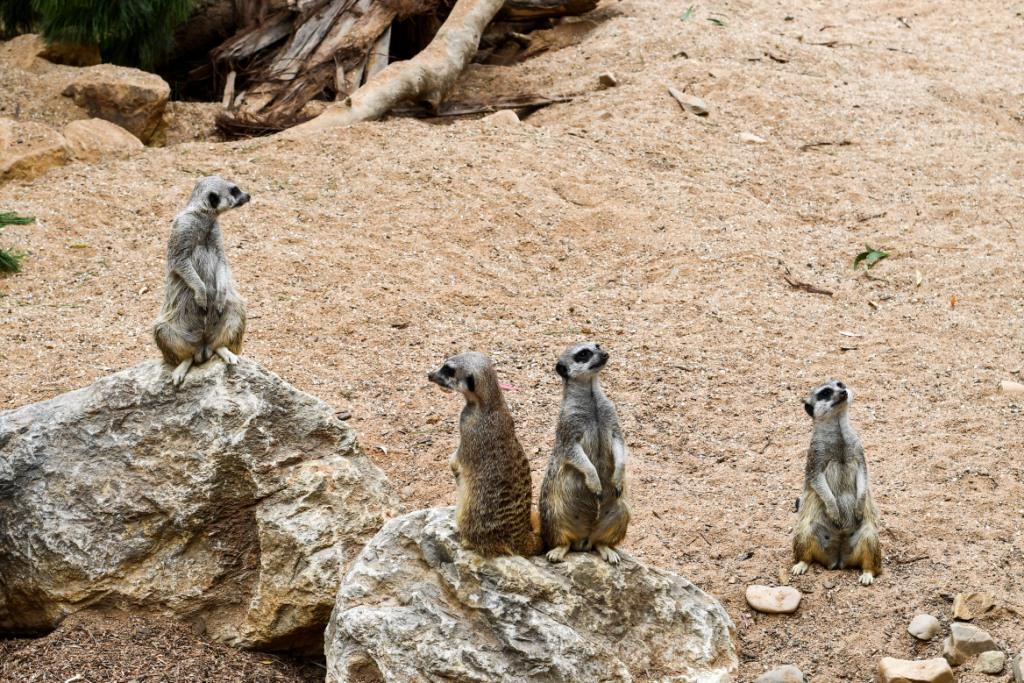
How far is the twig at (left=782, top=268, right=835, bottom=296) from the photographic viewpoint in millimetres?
7789

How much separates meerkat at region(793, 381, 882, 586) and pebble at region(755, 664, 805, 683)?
78 cm

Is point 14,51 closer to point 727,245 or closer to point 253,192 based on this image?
point 253,192

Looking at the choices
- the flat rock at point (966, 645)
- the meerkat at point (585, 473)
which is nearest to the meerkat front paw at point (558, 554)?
the meerkat at point (585, 473)

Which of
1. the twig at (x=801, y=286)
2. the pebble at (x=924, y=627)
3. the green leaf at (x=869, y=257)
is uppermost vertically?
the pebble at (x=924, y=627)

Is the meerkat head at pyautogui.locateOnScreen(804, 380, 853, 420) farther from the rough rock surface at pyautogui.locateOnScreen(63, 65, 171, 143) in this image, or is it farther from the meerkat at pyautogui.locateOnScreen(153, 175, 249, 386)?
the rough rock surface at pyautogui.locateOnScreen(63, 65, 171, 143)

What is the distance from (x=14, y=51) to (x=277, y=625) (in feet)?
26.0

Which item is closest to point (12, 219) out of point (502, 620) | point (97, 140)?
point (97, 140)

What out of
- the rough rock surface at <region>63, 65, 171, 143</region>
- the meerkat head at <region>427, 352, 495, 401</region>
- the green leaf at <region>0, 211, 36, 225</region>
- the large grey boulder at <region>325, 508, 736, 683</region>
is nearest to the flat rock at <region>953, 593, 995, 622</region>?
the large grey boulder at <region>325, 508, 736, 683</region>

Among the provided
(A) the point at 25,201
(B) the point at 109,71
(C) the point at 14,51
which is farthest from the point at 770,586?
(C) the point at 14,51

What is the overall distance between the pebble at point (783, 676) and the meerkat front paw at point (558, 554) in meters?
0.93

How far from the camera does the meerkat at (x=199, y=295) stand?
451 cm

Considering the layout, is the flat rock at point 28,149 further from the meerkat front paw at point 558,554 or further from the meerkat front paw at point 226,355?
the meerkat front paw at point 558,554

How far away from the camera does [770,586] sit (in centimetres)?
500

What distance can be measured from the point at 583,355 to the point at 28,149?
6228 mm
